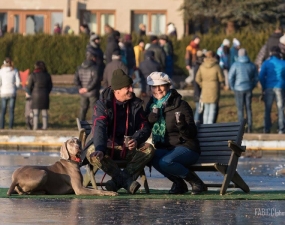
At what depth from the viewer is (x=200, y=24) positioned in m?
45.5

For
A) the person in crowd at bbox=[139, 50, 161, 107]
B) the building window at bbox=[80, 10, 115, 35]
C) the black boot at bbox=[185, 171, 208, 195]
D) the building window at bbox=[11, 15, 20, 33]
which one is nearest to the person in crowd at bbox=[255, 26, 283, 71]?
the person in crowd at bbox=[139, 50, 161, 107]

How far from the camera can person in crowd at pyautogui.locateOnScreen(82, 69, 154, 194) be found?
12.3 m

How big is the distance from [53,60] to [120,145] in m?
26.4

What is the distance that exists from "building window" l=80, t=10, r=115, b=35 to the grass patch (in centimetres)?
1699

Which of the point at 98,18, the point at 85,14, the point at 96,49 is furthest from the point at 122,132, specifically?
the point at 98,18

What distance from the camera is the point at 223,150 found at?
12.9 metres

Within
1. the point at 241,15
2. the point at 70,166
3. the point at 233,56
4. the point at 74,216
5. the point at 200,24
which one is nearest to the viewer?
the point at 74,216

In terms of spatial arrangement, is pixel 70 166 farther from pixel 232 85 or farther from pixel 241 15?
pixel 241 15

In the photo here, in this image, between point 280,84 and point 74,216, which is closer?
point 74,216

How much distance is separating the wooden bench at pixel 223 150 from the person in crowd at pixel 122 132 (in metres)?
0.69

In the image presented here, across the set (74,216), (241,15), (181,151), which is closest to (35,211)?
(74,216)

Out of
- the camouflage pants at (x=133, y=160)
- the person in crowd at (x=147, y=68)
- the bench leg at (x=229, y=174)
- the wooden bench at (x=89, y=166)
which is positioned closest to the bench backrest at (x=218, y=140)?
the bench leg at (x=229, y=174)

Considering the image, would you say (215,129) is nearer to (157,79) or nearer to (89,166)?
(157,79)

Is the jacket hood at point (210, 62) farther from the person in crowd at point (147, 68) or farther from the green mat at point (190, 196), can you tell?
the green mat at point (190, 196)
